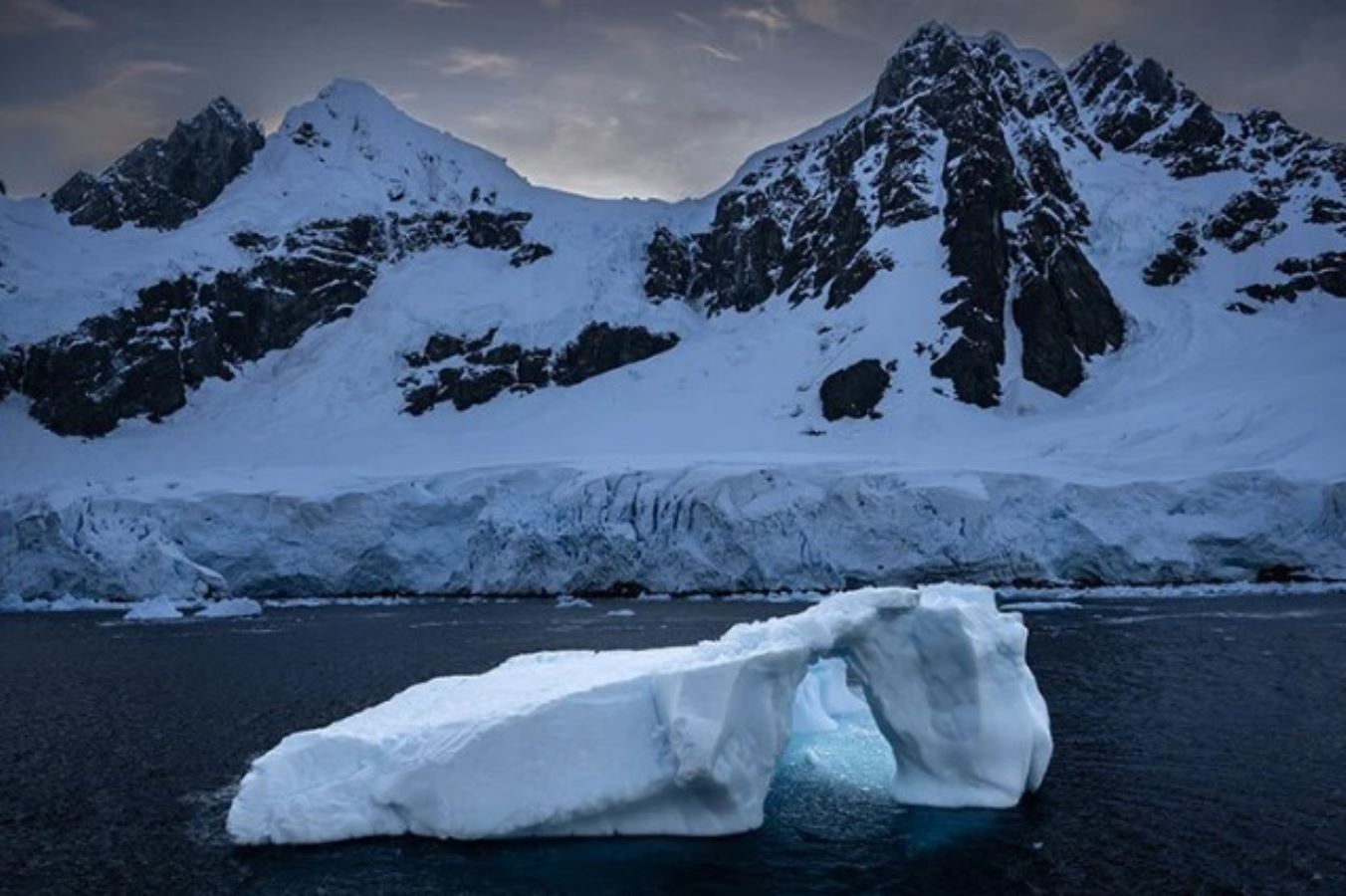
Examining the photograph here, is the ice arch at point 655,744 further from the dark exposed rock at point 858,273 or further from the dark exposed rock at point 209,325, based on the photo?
the dark exposed rock at point 209,325

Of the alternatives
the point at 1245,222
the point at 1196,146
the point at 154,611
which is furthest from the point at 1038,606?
the point at 1196,146

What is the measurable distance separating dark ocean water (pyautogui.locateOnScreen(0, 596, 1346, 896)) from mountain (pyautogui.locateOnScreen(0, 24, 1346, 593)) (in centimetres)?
3265

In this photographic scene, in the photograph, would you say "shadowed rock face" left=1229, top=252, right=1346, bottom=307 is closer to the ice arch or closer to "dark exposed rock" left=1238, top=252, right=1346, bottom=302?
"dark exposed rock" left=1238, top=252, right=1346, bottom=302

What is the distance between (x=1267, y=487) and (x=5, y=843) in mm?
76788

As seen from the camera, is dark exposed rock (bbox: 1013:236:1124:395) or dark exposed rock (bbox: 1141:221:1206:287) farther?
dark exposed rock (bbox: 1141:221:1206:287)

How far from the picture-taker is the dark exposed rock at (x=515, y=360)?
130 meters

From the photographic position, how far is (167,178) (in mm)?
156375

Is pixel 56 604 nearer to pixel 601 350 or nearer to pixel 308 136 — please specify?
pixel 601 350

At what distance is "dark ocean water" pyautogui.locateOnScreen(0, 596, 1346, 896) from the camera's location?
1703 cm

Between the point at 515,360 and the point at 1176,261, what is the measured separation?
258 feet

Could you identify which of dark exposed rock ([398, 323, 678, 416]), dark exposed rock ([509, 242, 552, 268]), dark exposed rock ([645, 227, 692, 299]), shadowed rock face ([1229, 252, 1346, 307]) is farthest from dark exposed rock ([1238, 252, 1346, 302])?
dark exposed rock ([509, 242, 552, 268])

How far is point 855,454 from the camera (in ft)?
311

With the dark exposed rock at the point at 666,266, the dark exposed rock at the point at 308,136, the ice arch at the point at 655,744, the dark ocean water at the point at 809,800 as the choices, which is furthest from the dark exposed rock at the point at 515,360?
the ice arch at the point at 655,744

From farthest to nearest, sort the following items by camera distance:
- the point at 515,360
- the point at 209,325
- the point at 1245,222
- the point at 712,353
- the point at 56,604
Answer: the point at 209,325
the point at 515,360
the point at 712,353
the point at 1245,222
the point at 56,604
